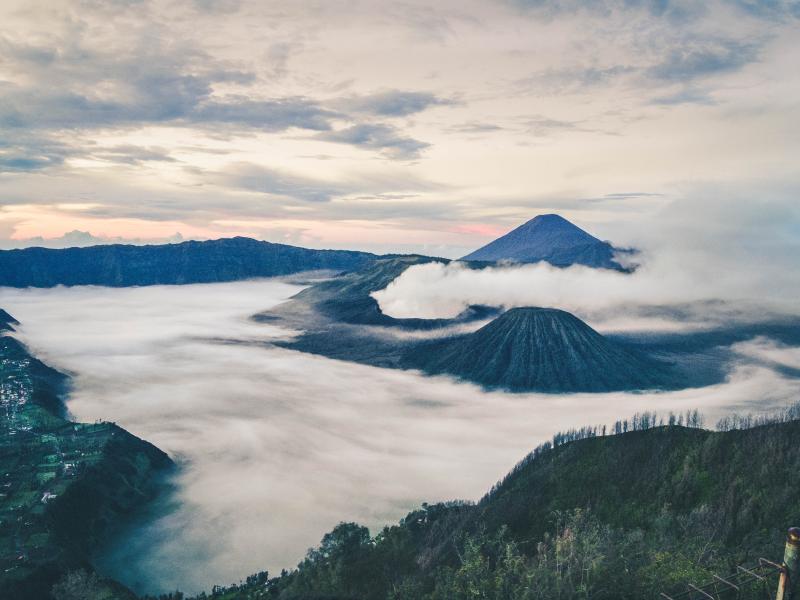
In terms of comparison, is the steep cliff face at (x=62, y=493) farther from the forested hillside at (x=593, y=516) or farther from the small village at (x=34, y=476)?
the forested hillside at (x=593, y=516)

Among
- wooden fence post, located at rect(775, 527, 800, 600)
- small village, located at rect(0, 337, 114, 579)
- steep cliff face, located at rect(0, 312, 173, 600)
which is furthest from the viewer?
small village, located at rect(0, 337, 114, 579)

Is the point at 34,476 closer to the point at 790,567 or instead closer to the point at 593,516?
the point at 593,516

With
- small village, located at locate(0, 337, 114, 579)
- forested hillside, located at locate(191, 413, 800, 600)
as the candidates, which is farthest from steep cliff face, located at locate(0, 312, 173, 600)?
forested hillside, located at locate(191, 413, 800, 600)

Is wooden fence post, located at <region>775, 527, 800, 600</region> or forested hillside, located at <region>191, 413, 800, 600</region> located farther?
forested hillside, located at <region>191, 413, 800, 600</region>

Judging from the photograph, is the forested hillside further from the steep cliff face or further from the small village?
the small village

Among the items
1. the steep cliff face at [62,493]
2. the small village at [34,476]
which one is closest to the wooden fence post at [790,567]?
the steep cliff face at [62,493]

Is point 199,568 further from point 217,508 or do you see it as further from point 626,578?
point 626,578

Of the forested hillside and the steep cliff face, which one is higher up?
the forested hillside
